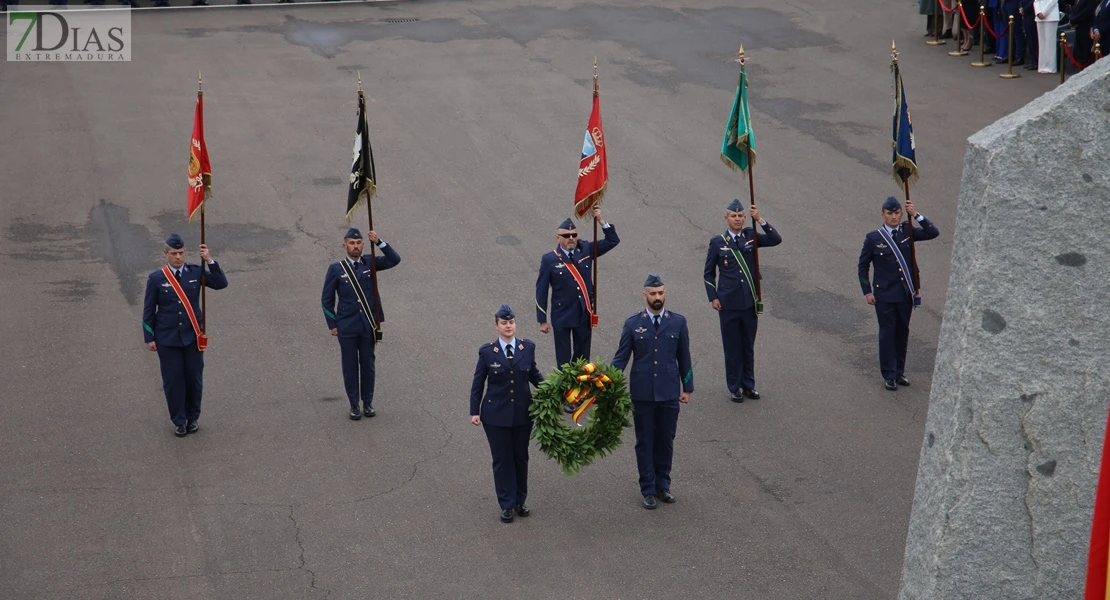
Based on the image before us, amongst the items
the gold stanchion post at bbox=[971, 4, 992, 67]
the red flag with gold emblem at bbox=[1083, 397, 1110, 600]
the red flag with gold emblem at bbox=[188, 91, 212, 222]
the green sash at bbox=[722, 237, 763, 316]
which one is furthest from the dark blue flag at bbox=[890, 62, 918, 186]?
the gold stanchion post at bbox=[971, 4, 992, 67]

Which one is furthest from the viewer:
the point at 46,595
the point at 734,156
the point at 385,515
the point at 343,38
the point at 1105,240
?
the point at 343,38

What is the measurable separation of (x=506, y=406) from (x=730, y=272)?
9.81 feet

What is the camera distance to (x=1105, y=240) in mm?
4598

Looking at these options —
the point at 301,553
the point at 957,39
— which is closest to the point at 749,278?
the point at 301,553

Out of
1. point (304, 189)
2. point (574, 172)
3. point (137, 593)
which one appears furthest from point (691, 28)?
point (137, 593)

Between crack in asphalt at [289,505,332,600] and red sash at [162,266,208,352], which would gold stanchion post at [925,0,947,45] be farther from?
crack in asphalt at [289,505,332,600]

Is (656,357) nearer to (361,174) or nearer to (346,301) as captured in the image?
(346,301)

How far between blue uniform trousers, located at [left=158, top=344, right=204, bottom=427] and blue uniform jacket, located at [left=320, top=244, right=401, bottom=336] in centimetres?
113

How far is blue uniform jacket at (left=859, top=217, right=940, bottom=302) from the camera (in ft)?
36.7

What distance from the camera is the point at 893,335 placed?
437 inches

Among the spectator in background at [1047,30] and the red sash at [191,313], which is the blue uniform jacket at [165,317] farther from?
the spectator in background at [1047,30]

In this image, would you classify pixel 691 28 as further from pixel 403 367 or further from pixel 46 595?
pixel 46 595

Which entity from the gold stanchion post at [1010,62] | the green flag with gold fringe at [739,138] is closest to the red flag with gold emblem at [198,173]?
the green flag with gold fringe at [739,138]

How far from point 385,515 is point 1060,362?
550 cm
